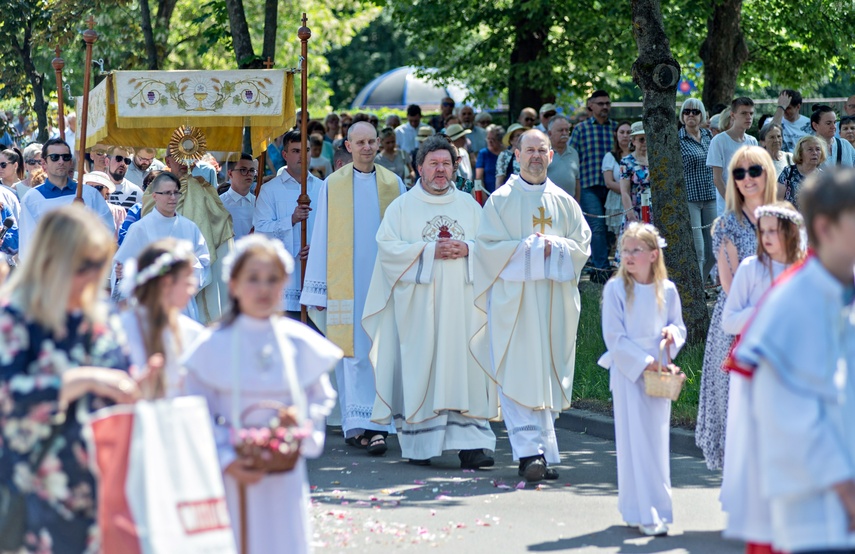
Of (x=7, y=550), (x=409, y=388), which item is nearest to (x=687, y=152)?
(x=409, y=388)

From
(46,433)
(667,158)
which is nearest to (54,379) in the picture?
(46,433)

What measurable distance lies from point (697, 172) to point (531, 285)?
624cm

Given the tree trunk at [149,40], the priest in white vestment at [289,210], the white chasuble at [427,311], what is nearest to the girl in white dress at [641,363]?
the white chasuble at [427,311]

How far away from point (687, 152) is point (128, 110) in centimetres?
637

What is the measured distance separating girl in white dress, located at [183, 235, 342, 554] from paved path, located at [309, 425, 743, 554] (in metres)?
1.92

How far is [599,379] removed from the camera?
11.4 m

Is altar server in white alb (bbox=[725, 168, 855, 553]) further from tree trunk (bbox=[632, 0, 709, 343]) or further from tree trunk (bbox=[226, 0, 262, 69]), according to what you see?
tree trunk (bbox=[226, 0, 262, 69])

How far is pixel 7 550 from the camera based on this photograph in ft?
14.6

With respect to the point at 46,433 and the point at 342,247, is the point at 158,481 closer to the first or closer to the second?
the point at 46,433

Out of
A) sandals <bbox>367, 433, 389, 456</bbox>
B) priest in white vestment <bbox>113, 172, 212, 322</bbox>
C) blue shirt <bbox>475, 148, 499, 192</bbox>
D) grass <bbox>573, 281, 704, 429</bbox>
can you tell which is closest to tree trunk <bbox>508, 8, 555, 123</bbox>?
blue shirt <bbox>475, 148, 499, 192</bbox>

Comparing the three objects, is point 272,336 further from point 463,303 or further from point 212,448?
point 463,303

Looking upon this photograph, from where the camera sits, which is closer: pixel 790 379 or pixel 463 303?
pixel 790 379

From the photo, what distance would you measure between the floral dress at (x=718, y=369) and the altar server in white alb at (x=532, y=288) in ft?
4.69

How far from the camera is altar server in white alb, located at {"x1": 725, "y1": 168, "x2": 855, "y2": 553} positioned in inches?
160
